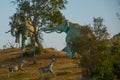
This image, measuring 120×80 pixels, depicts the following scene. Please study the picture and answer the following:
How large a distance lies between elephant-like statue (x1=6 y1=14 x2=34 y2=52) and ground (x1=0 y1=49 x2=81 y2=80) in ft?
5.86

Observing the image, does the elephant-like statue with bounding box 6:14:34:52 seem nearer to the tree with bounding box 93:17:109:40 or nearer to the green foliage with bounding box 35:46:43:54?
the green foliage with bounding box 35:46:43:54

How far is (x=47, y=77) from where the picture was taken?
31312 mm

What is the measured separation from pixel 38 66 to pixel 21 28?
9.84 m

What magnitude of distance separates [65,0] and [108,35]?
21.5m

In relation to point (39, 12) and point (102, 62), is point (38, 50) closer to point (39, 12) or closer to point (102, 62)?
point (39, 12)

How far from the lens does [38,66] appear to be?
127ft

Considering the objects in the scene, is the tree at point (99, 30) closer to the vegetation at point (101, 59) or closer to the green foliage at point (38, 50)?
the vegetation at point (101, 59)

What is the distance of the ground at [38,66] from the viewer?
31.9 metres

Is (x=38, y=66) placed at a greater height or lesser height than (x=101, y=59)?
greater

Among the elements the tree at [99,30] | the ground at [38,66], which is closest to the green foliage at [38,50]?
the ground at [38,66]

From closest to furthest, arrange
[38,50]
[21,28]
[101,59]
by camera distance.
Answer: [101,59] < [38,50] < [21,28]

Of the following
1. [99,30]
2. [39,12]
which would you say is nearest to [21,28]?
[39,12]

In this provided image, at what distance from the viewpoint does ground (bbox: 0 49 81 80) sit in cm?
3191

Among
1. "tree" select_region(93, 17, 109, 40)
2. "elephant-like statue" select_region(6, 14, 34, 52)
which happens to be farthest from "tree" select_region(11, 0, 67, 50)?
"tree" select_region(93, 17, 109, 40)
